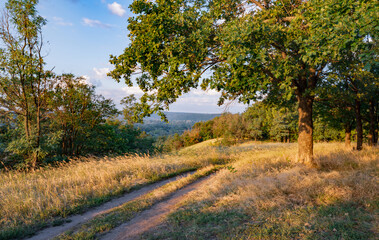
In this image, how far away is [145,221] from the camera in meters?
5.22

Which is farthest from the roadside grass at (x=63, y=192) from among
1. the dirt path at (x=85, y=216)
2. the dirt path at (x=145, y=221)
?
the dirt path at (x=145, y=221)

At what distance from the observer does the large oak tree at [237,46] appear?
19.3 feet

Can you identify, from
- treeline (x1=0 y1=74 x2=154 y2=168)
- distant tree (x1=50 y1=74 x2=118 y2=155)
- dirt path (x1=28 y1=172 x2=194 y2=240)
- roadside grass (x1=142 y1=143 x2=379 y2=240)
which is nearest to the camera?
roadside grass (x1=142 y1=143 x2=379 y2=240)

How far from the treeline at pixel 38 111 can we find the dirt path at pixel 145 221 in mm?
9556

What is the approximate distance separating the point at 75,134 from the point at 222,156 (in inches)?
444

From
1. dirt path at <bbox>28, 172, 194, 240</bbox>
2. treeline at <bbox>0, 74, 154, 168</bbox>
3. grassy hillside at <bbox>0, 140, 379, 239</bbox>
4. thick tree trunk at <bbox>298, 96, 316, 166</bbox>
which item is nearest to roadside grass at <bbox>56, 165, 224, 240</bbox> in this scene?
grassy hillside at <bbox>0, 140, 379, 239</bbox>

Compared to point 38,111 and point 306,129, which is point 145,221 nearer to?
point 306,129

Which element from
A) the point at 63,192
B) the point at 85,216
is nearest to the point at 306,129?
the point at 85,216

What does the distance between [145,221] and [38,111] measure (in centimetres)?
1225

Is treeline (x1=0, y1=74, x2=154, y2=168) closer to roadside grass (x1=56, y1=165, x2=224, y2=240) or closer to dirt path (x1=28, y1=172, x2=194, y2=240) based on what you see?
dirt path (x1=28, y1=172, x2=194, y2=240)

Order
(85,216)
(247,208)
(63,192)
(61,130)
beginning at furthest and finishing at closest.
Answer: (61,130) < (63,192) < (85,216) < (247,208)

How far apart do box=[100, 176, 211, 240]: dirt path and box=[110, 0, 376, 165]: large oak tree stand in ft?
10.9

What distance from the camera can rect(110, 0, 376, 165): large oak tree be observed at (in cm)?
588

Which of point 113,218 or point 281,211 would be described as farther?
point 113,218
